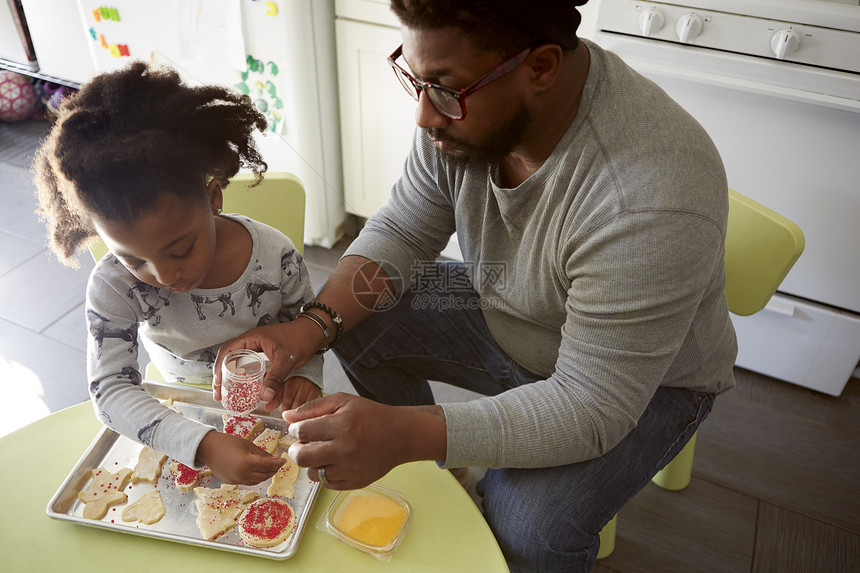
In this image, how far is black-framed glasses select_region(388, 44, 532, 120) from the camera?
847 millimetres

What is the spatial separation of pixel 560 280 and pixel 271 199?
580mm

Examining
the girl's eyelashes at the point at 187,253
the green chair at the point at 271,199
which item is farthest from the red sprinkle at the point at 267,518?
the green chair at the point at 271,199

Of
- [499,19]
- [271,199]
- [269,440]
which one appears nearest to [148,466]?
[269,440]

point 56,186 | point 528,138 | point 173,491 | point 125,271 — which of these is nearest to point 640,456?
point 528,138

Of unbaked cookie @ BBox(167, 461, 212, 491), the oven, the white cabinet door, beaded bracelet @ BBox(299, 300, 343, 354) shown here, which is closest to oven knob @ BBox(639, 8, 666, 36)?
the oven

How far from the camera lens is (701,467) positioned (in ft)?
5.24

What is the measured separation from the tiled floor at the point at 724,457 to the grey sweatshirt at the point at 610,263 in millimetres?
603

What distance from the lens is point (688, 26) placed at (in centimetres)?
138

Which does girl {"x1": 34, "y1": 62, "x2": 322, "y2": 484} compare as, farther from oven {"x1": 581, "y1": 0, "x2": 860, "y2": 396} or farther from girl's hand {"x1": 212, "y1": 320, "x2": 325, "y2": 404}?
oven {"x1": 581, "y1": 0, "x2": 860, "y2": 396}

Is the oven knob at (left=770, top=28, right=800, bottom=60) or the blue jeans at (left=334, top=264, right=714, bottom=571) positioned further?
the oven knob at (left=770, top=28, right=800, bottom=60)

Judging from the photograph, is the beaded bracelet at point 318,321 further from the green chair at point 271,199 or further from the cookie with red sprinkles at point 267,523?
the cookie with red sprinkles at point 267,523

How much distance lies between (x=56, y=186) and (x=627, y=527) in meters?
1.26

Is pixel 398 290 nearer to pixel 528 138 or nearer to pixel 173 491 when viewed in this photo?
pixel 528 138

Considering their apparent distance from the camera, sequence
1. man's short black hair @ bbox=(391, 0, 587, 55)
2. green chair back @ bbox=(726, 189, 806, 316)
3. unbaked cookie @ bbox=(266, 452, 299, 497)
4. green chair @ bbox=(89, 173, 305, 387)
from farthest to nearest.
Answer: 1. green chair @ bbox=(89, 173, 305, 387)
2. green chair back @ bbox=(726, 189, 806, 316)
3. unbaked cookie @ bbox=(266, 452, 299, 497)
4. man's short black hair @ bbox=(391, 0, 587, 55)
